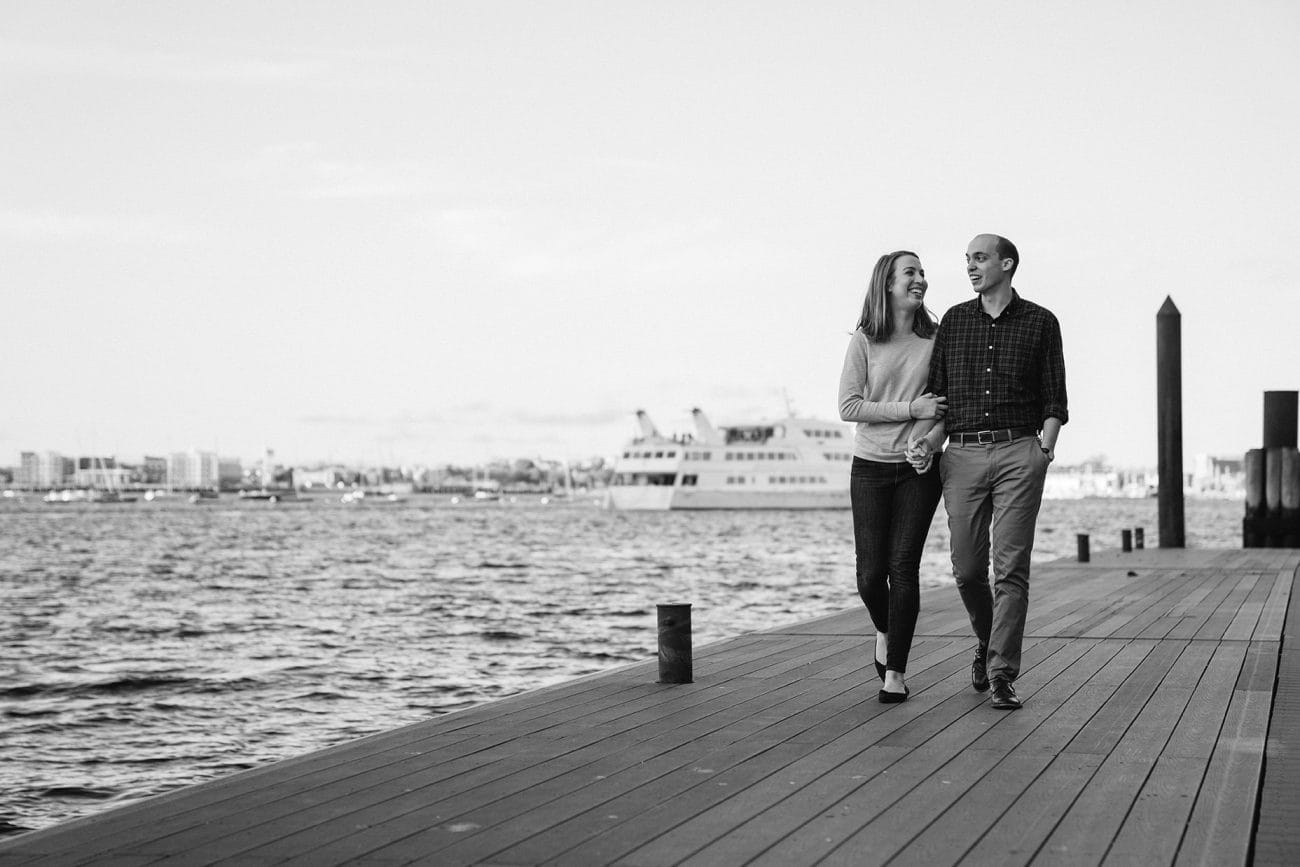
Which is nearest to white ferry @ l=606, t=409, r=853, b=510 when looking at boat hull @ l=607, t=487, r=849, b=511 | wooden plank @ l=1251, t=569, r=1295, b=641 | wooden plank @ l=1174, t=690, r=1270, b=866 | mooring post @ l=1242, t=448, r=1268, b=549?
boat hull @ l=607, t=487, r=849, b=511

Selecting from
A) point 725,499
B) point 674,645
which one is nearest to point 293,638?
point 674,645

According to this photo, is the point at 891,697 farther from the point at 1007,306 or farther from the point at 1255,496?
the point at 1255,496

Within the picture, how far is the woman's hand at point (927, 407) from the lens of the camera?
5.08 meters

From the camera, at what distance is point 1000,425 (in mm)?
5027

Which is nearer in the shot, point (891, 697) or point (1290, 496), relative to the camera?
point (891, 697)

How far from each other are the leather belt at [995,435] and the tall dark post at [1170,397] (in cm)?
1448

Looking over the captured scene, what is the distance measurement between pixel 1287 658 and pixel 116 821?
5.48 metres

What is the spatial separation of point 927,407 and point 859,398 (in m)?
0.31

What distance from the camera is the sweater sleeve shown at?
513cm

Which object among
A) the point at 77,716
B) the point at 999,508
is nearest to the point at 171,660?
the point at 77,716

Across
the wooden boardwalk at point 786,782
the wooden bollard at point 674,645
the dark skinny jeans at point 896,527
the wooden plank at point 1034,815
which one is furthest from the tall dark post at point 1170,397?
the wooden plank at point 1034,815

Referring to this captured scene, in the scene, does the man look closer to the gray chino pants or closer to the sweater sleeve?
the gray chino pants

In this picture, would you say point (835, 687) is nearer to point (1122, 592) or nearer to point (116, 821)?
point (116, 821)

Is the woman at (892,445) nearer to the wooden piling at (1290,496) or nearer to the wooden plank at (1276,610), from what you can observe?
the wooden plank at (1276,610)
